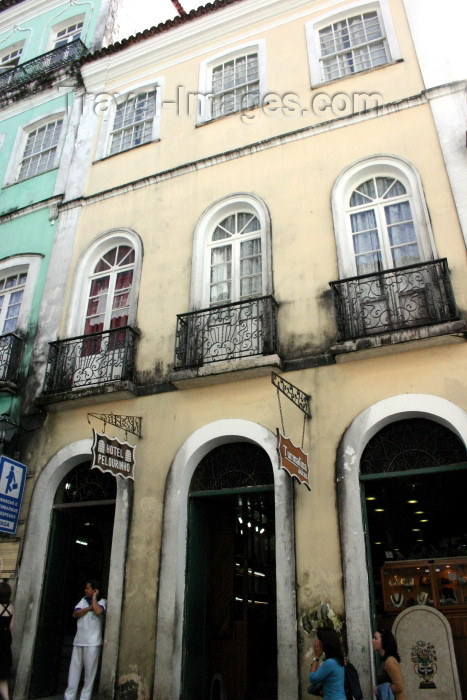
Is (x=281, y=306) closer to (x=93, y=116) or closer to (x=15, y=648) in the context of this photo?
(x=15, y=648)

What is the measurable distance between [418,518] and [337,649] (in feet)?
21.0

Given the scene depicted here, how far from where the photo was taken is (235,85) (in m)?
11.1

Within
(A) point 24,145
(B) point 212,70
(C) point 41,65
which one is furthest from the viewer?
(C) point 41,65

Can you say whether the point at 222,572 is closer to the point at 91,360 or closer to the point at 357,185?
the point at 91,360

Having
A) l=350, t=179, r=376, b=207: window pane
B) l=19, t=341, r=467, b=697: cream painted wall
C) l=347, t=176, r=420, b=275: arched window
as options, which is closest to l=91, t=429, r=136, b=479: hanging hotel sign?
l=19, t=341, r=467, b=697: cream painted wall

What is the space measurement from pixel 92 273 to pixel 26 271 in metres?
1.65

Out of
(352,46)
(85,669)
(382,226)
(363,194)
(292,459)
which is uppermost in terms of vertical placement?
(352,46)

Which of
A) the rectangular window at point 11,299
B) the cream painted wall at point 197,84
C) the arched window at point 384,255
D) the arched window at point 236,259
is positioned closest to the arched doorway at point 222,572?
the arched window at point 384,255

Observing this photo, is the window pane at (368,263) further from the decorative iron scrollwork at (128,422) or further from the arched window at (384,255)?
the decorative iron scrollwork at (128,422)

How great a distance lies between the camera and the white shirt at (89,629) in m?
7.24

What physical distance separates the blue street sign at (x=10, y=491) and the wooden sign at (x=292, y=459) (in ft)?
14.9

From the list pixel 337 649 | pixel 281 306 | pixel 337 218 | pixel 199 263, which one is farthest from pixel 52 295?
pixel 337 649

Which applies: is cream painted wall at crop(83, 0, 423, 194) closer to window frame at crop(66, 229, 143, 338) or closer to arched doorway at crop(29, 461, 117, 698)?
window frame at crop(66, 229, 143, 338)

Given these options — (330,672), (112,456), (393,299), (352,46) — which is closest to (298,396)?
(393,299)
